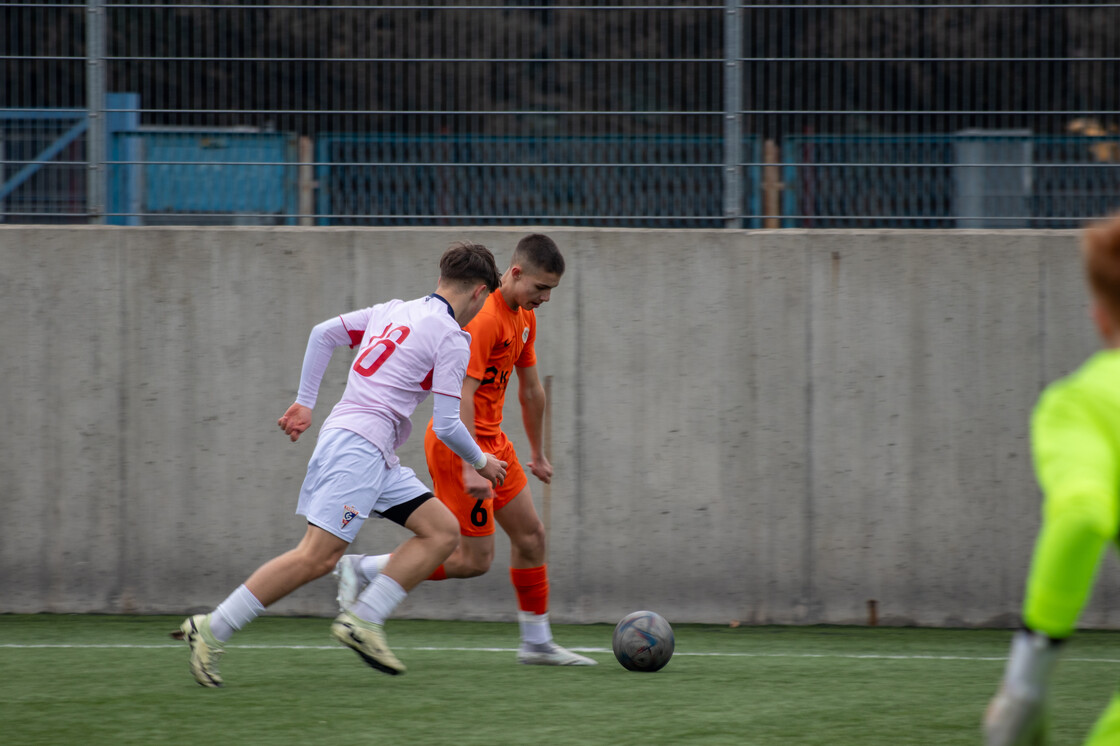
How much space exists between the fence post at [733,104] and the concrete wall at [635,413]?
1.27 feet

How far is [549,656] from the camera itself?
5648 mm

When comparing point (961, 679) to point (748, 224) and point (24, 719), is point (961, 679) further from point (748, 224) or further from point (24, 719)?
point (24, 719)

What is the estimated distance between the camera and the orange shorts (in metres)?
5.44

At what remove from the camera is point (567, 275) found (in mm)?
7082

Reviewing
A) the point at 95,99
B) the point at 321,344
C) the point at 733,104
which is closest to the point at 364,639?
the point at 321,344

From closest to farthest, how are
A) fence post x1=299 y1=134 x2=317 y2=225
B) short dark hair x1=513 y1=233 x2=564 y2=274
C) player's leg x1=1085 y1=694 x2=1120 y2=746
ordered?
player's leg x1=1085 y1=694 x2=1120 y2=746
short dark hair x1=513 y1=233 x2=564 y2=274
fence post x1=299 y1=134 x2=317 y2=225

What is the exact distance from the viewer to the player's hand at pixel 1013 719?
72.6 inches

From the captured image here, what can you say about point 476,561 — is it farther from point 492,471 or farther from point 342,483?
point 342,483

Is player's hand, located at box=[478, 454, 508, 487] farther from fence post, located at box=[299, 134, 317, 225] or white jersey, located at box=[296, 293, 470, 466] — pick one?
fence post, located at box=[299, 134, 317, 225]

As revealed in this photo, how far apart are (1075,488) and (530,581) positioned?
4.02 m

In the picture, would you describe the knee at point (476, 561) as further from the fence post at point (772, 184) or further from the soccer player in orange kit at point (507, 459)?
the fence post at point (772, 184)

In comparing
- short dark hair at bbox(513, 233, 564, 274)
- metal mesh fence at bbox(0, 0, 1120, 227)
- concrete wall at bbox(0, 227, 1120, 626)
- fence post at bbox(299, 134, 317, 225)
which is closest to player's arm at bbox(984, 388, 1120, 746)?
short dark hair at bbox(513, 233, 564, 274)

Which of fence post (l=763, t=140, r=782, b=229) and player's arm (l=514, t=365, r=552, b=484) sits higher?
fence post (l=763, t=140, r=782, b=229)

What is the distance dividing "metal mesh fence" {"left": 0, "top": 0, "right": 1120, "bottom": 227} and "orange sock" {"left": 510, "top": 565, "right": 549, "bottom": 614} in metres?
2.45
